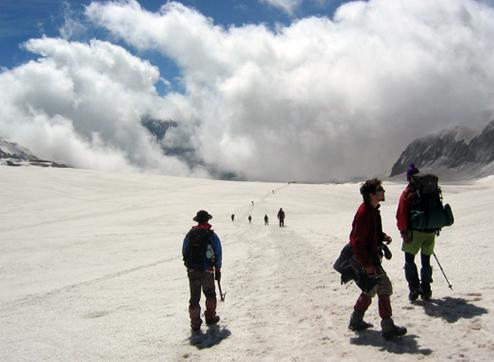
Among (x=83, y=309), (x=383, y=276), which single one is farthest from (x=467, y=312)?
(x=83, y=309)

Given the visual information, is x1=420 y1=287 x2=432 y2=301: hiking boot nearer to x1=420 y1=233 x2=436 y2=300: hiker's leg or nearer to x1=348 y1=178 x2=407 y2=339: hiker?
x1=420 y1=233 x2=436 y2=300: hiker's leg

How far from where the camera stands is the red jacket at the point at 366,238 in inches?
266

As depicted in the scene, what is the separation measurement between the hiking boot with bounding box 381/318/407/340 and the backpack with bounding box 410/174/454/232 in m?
1.89

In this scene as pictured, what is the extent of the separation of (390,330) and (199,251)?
3581 mm

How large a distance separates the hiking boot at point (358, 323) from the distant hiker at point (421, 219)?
5.15 ft

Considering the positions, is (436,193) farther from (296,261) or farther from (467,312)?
(296,261)

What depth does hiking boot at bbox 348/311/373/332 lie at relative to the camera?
23.3 feet

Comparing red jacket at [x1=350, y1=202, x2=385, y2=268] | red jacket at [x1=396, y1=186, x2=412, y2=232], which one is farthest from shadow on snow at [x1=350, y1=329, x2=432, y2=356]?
red jacket at [x1=396, y1=186, x2=412, y2=232]

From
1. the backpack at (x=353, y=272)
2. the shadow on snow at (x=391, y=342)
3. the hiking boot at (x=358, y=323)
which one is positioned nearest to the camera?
the shadow on snow at (x=391, y=342)

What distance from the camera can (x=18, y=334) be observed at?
9.00m

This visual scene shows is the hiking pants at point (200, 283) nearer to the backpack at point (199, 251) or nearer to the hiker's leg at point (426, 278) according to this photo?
the backpack at point (199, 251)

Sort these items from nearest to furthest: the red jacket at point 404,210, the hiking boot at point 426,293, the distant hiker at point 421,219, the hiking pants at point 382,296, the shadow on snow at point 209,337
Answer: the hiking pants at point 382,296 → the shadow on snow at point 209,337 → the distant hiker at point 421,219 → the red jacket at point 404,210 → the hiking boot at point 426,293

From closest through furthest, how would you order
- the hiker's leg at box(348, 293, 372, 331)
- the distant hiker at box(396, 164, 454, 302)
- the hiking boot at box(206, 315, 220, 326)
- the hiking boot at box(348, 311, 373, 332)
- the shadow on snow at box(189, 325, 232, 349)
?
the hiker's leg at box(348, 293, 372, 331)
the hiking boot at box(348, 311, 373, 332)
the shadow on snow at box(189, 325, 232, 349)
the distant hiker at box(396, 164, 454, 302)
the hiking boot at box(206, 315, 220, 326)

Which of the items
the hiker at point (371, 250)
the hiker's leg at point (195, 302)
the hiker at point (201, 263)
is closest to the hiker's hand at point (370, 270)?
the hiker at point (371, 250)
